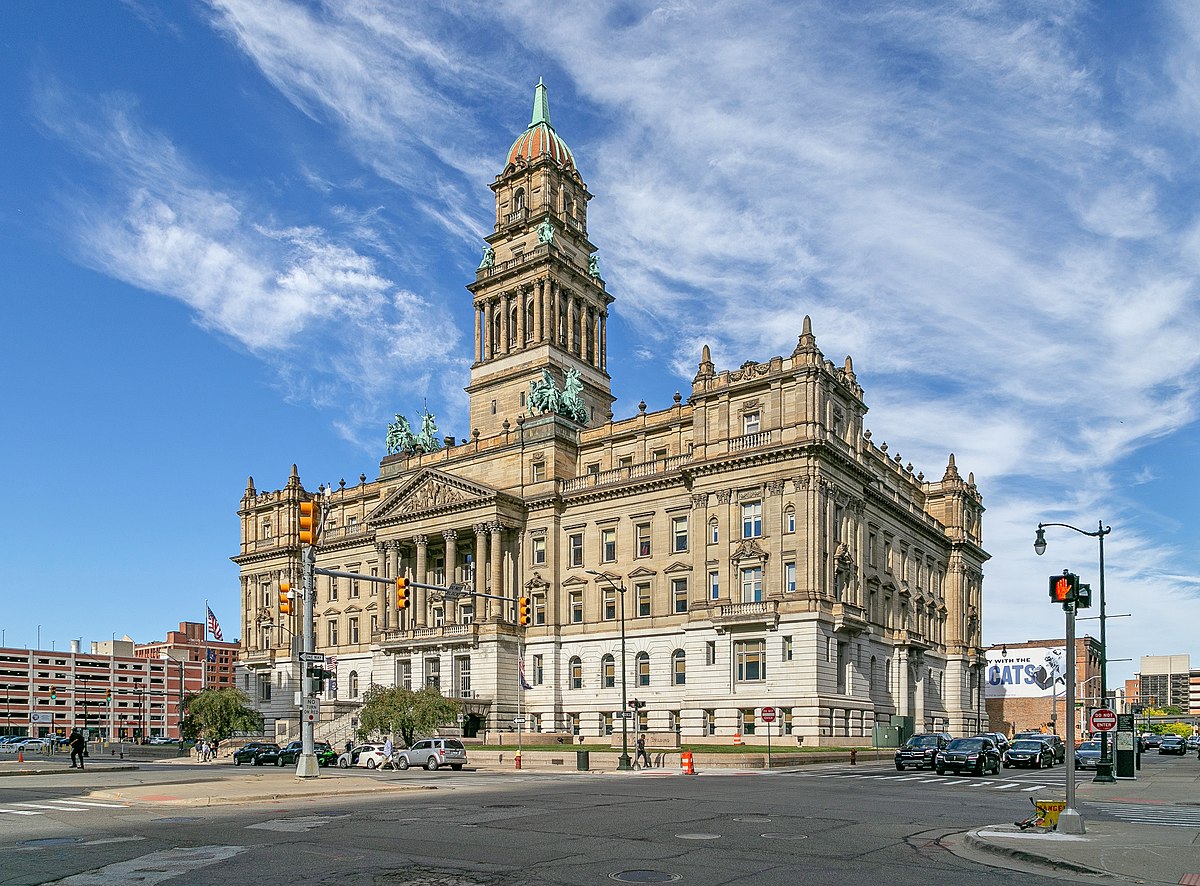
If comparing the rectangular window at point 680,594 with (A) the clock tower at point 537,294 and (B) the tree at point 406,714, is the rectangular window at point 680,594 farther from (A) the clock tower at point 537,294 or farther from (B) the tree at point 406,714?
(A) the clock tower at point 537,294

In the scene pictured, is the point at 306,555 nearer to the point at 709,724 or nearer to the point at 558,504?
the point at 709,724

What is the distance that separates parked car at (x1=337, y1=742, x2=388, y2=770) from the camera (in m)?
58.0

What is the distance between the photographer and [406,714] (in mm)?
70375

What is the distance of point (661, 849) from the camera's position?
61.8 ft

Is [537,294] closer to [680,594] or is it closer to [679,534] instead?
[679,534]

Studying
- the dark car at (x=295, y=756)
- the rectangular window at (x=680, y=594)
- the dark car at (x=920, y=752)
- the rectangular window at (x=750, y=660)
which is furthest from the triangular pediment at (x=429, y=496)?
the dark car at (x=920, y=752)

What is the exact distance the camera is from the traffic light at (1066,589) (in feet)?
72.1

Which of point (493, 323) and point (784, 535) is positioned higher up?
point (493, 323)

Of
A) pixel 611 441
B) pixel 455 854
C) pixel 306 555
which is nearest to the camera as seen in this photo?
pixel 455 854

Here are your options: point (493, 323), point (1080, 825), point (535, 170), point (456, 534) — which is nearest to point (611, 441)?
point (456, 534)

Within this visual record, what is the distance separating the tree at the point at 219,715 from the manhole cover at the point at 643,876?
86.1 m

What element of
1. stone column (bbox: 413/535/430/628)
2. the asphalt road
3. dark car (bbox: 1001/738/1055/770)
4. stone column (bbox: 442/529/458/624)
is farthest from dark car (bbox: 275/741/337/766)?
dark car (bbox: 1001/738/1055/770)

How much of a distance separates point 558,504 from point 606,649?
11.8m

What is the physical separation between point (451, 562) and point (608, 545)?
1287 centimetres
